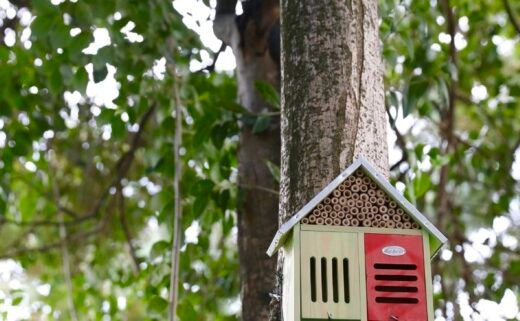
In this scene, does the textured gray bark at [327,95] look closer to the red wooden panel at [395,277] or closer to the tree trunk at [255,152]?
the red wooden panel at [395,277]

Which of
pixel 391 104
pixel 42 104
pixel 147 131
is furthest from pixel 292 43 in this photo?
pixel 147 131

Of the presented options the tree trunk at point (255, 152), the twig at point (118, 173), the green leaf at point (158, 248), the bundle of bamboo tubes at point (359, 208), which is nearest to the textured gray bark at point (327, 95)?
the bundle of bamboo tubes at point (359, 208)

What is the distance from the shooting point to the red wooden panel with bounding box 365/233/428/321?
150 cm

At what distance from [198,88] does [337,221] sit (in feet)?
6.58

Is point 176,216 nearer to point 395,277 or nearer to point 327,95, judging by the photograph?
point 327,95

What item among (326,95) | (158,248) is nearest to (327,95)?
(326,95)

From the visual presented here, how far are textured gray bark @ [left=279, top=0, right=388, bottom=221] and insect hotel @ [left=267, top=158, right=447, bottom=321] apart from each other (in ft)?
0.52

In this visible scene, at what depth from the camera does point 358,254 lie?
5.02ft

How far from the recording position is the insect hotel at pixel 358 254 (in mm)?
1496

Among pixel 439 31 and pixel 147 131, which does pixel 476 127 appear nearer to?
pixel 439 31

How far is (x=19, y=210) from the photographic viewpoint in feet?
16.3

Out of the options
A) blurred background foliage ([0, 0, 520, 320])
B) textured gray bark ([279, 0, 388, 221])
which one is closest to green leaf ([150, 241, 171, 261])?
blurred background foliage ([0, 0, 520, 320])

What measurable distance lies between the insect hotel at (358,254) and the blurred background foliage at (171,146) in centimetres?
105

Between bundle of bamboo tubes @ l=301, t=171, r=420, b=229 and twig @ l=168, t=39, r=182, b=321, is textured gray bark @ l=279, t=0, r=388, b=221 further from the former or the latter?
twig @ l=168, t=39, r=182, b=321
